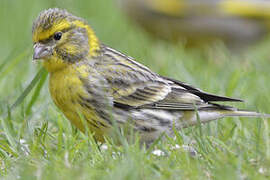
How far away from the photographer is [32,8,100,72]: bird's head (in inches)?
163

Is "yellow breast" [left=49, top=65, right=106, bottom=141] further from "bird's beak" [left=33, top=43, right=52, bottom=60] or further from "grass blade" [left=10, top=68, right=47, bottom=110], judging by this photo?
"grass blade" [left=10, top=68, right=47, bottom=110]

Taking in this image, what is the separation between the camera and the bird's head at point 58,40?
13.6 feet

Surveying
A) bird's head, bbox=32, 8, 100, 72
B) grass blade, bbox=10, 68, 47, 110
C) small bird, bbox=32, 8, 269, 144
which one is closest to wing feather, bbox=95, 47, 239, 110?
small bird, bbox=32, 8, 269, 144

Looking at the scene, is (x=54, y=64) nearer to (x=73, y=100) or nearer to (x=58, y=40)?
(x=58, y=40)

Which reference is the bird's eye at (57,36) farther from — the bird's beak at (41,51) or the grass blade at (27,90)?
the grass blade at (27,90)

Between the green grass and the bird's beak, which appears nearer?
the green grass

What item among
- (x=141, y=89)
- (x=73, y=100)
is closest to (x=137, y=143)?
(x=73, y=100)

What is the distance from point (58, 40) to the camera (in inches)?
167

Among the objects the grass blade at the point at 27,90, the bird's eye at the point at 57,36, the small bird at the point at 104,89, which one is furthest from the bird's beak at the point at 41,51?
the grass blade at the point at 27,90

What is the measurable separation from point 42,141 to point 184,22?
16.0 feet

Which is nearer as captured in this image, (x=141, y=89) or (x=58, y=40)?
(x=58, y=40)

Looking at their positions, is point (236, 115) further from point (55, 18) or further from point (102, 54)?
point (55, 18)

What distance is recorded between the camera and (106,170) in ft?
10.5

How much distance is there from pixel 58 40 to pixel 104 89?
20.2 inches
